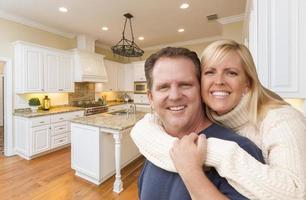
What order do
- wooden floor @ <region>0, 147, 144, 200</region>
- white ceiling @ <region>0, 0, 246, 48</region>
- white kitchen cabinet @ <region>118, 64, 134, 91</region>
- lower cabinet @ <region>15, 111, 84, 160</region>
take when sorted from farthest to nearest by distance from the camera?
1. white kitchen cabinet @ <region>118, 64, 134, 91</region>
2. lower cabinet @ <region>15, 111, 84, 160</region>
3. white ceiling @ <region>0, 0, 246, 48</region>
4. wooden floor @ <region>0, 147, 144, 200</region>

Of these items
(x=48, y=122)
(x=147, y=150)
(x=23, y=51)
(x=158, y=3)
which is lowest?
(x=48, y=122)

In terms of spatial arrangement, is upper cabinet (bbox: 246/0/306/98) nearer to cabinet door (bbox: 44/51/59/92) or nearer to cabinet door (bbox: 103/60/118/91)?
cabinet door (bbox: 44/51/59/92)

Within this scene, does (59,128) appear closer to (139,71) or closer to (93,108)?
(93,108)

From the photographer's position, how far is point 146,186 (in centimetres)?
77

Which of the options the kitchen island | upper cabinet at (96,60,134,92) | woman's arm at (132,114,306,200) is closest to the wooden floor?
the kitchen island

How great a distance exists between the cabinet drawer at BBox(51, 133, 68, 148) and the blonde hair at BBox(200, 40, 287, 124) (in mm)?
4055

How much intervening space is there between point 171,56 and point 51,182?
9.44 ft

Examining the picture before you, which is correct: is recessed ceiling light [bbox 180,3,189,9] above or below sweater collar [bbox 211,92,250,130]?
above

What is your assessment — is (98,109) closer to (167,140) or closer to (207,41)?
(207,41)

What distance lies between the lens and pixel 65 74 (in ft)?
14.9

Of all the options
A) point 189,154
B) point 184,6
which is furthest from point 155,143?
point 184,6

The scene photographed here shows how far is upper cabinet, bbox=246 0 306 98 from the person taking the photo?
132 centimetres

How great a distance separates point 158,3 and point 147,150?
3.12 meters

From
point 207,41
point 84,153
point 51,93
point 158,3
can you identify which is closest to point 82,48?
point 51,93
